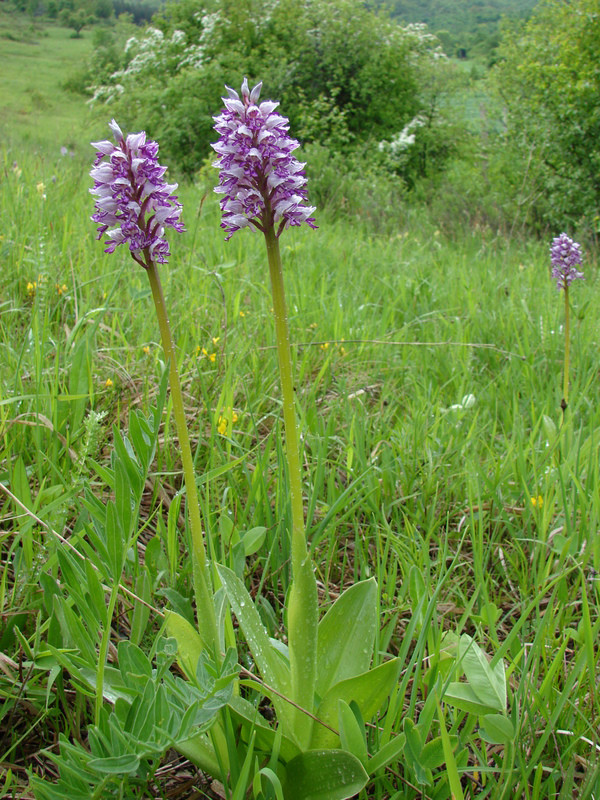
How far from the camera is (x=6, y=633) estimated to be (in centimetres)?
137

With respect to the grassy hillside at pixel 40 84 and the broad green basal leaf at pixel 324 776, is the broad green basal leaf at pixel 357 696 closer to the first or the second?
the broad green basal leaf at pixel 324 776

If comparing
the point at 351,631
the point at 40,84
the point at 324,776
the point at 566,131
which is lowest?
the point at 324,776

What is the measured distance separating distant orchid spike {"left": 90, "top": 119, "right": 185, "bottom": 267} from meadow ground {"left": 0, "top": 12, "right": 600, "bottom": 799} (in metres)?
0.45

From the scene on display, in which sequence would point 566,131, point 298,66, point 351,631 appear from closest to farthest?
point 351,631
point 566,131
point 298,66

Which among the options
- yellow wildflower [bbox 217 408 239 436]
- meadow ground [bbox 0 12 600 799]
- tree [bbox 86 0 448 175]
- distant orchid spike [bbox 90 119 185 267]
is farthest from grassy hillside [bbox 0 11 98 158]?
distant orchid spike [bbox 90 119 185 267]

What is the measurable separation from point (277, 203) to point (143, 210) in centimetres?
24

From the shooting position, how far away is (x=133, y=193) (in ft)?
3.64

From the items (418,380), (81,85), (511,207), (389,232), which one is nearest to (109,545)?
(418,380)

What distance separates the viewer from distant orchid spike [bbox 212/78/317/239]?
1.07 meters

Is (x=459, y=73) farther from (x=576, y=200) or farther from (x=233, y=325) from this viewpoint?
(x=233, y=325)

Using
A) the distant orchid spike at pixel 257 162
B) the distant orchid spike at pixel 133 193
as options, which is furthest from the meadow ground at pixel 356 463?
the distant orchid spike at pixel 257 162

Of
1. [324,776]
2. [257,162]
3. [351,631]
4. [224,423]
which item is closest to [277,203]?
[257,162]

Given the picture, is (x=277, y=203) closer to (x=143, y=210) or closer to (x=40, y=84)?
(x=143, y=210)

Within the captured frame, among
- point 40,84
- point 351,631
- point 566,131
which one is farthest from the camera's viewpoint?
point 40,84
